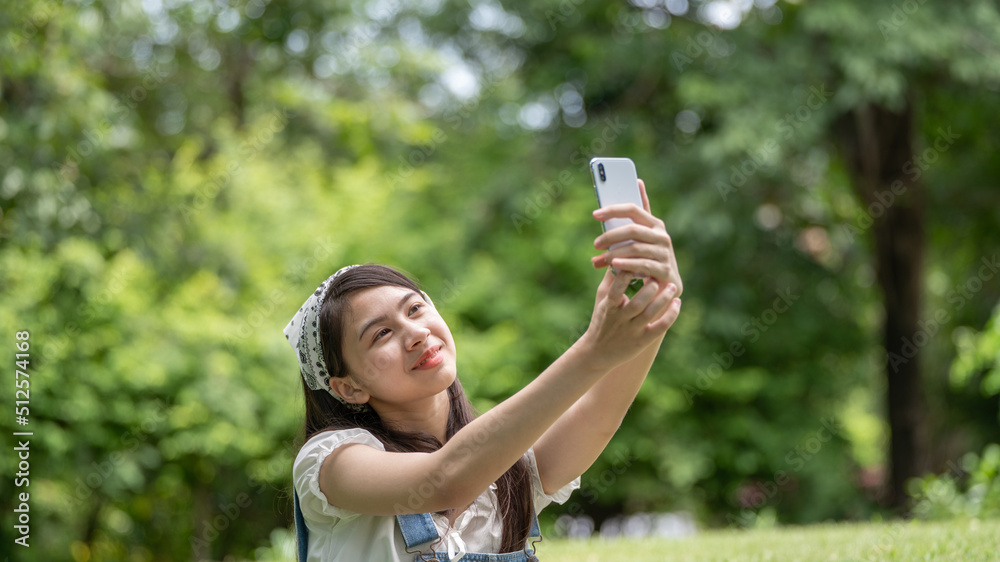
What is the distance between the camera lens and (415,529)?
69.5 inches

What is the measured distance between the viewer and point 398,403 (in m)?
1.92

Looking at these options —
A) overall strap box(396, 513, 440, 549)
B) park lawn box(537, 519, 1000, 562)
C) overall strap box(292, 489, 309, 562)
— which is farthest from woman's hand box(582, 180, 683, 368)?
park lawn box(537, 519, 1000, 562)

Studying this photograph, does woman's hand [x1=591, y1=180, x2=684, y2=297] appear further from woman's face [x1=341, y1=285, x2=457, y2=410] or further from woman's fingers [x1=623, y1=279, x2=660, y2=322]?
woman's face [x1=341, y1=285, x2=457, y2=410]

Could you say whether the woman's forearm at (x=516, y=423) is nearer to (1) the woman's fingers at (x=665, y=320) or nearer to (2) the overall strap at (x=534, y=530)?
(1) the woman's fingers at (x=665, y=320)

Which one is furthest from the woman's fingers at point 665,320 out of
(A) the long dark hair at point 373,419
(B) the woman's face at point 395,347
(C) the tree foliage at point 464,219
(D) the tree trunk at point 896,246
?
(D) the tree trunk at point 896,246

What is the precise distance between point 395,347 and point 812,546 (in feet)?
8.23

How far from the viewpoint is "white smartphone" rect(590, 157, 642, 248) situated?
1.60 m

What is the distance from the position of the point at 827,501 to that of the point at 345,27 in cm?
654

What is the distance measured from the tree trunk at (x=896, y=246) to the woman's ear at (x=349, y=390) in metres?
8.00

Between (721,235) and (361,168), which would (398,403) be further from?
(361,168)

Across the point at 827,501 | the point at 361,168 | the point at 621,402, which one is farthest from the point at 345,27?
the point at 621,402

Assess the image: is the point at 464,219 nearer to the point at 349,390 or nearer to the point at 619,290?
the point at 349,390

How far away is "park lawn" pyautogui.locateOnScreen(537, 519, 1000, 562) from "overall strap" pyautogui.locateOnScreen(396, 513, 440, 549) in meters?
1.84

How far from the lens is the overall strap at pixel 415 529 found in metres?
1.76
